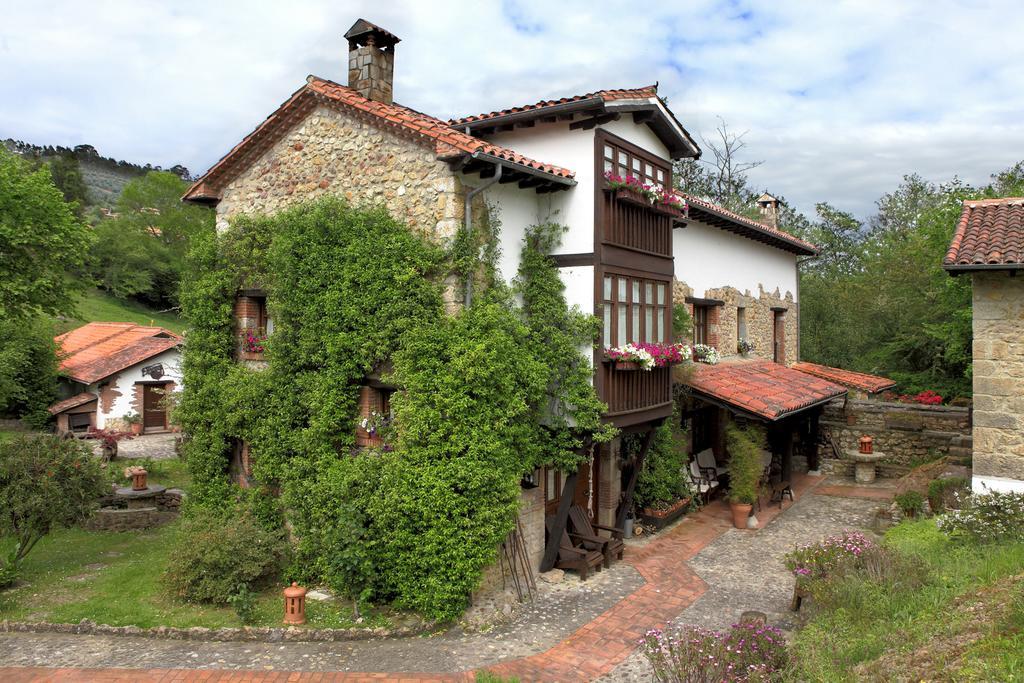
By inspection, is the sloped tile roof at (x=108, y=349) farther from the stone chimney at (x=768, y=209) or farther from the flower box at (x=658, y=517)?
the stone chimney at (x=768, y=209)

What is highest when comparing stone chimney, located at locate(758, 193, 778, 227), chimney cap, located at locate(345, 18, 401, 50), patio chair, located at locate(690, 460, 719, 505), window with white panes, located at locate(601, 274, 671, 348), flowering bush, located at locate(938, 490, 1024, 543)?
chimney cap, located at locate(345, 18, 401, 50)

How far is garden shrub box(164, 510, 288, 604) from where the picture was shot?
9289 mm

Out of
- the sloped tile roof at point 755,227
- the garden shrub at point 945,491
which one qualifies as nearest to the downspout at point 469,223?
the sloped tile roof at point 755,227

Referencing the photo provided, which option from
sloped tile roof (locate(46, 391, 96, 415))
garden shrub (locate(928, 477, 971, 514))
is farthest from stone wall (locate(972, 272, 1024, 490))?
sloped tile roof (locate(46, 391, 96, 415))

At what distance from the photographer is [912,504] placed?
40.5 ft

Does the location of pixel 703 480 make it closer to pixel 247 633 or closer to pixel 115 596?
pixel 247 633

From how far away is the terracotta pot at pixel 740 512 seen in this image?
44.0ft

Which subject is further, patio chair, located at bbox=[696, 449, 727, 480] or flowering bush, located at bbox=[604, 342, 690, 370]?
patio chair, located at bbox=[696, 449, 727, 480]

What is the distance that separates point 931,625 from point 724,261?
12.0 m

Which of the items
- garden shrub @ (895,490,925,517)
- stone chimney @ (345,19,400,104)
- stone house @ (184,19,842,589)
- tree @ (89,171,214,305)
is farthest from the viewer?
tree @ (89,171,214,305)

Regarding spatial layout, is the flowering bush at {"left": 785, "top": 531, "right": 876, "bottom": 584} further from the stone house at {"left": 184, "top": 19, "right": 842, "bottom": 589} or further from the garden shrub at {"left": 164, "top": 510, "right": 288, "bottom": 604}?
the garden shrub at {"left": 164, "top": 510, "right": 288, "bottom": 604}

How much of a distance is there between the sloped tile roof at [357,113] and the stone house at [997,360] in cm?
598

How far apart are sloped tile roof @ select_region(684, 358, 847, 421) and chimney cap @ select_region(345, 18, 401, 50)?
8530 millimetres

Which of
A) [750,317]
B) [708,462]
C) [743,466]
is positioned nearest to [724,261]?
[750,317]
